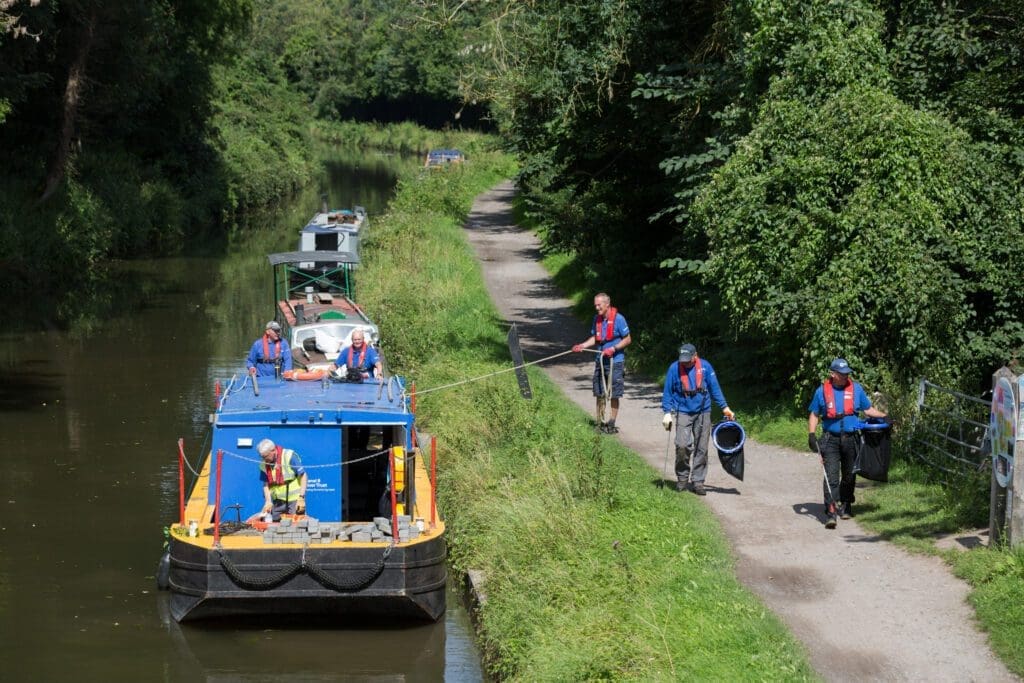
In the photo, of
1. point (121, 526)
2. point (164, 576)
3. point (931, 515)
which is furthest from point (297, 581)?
point (931, 515)

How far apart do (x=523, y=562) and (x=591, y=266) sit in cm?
1894

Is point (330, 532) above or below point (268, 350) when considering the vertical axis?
below

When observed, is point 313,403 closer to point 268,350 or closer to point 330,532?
point 330,532

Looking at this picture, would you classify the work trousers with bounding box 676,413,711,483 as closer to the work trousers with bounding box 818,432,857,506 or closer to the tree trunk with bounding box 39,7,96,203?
the work trousers with bounding box 818,432,857,506

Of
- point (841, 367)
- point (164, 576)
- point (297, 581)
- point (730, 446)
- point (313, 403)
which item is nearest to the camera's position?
point (297, 581)

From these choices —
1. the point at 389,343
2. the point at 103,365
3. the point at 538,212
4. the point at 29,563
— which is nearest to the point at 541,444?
the point at 29,563

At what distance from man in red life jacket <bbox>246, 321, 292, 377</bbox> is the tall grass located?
94.8 inches

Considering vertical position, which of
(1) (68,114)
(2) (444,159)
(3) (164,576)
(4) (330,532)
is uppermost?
(1) (68,114)

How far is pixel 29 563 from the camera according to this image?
15.1 meters

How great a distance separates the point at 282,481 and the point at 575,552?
11.0 feet

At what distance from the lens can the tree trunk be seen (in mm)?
40438

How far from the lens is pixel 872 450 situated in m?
13.5

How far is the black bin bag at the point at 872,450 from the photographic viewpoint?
13.5 meters

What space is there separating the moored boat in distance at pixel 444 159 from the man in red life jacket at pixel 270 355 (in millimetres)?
47169
